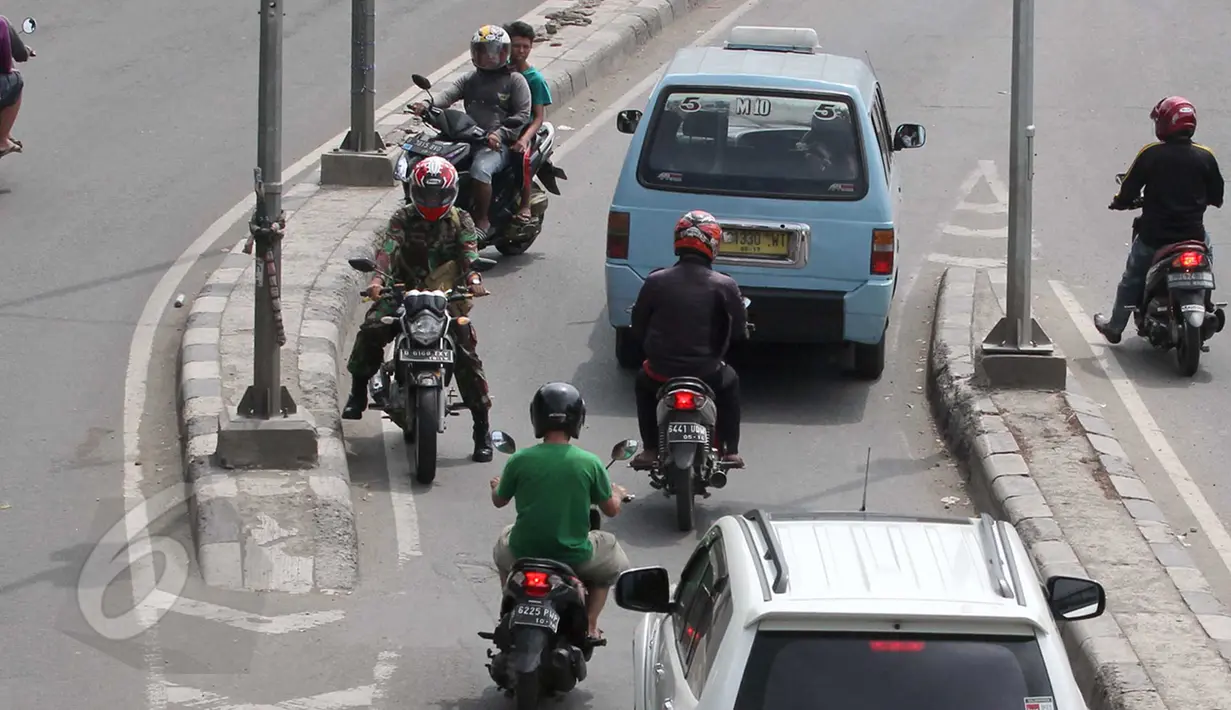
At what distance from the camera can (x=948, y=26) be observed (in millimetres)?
23328

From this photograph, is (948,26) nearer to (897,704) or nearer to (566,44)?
(566,44)

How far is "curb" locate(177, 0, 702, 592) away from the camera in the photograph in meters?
9.19

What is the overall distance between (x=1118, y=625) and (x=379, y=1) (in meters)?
16.4

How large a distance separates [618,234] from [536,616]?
4.81 meters

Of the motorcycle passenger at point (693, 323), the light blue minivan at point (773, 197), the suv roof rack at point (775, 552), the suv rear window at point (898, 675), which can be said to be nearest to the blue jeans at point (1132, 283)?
the light blue minivan at point (773, 197)

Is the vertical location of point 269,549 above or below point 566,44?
below

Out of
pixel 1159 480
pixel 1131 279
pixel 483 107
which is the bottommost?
pixel 1159 480

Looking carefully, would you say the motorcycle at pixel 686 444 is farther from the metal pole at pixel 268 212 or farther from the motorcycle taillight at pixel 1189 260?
the motorcycle taillight at pixel 1189 260

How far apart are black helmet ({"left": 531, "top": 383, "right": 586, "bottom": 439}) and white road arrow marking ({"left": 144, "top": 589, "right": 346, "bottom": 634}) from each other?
179 centimetres

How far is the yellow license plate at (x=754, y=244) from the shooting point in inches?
456

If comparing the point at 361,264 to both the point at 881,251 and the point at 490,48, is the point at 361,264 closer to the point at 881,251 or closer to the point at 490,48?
the point at 881,251

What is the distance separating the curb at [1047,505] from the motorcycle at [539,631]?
213 centimetres

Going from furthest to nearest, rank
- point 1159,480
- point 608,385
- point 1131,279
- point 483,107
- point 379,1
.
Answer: point 379,1
point 483,107
point 1131,279
point 608,385
point 1159,480

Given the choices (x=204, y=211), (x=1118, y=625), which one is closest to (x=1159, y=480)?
(x=1118, y=625)
